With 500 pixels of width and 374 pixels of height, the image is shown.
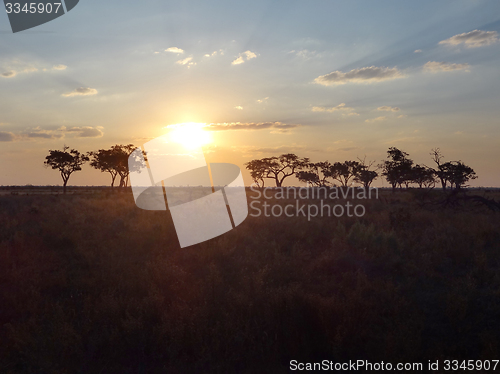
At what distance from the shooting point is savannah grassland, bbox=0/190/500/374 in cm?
578

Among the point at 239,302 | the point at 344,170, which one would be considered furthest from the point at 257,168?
the point at 239,302

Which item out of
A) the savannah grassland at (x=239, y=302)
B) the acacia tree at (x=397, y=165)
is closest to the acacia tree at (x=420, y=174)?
the acacia tree at (x=397, y=165)

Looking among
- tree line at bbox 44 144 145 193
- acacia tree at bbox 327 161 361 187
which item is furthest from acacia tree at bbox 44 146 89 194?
acacia tree at bbox 327 161 361 187

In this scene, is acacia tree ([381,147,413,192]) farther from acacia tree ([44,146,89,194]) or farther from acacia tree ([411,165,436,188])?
acacia tree ([44,146,89,194])

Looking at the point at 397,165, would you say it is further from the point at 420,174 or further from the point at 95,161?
the point at 95,161

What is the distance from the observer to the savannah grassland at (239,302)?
19.0 ft

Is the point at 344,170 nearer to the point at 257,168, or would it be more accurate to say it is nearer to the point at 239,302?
the point at 257,168

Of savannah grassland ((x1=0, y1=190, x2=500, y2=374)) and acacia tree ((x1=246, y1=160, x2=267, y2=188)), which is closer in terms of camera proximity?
savannah grassland ((x1=0, y1=190, x2=500, y2=374))

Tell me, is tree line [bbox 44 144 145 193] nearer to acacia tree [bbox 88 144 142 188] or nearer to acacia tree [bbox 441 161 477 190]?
acacia tree [bbox 88 144 142 188]

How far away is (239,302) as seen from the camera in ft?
22.7

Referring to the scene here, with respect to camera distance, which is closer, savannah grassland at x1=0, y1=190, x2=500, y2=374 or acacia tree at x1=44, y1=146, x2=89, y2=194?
savannah grassland at x1=0, y1=190, x2=500, y2=374

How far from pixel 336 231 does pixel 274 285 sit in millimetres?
6448

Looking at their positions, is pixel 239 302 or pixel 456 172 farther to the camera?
pixel 456 172

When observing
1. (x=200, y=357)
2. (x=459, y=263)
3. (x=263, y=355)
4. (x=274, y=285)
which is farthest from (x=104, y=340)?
(x=459, y=263)
